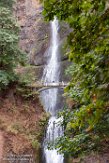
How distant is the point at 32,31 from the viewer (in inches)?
1112

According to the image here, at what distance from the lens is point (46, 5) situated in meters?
4.24

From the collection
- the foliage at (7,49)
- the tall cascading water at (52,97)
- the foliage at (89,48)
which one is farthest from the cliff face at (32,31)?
the foliage at (89,48)

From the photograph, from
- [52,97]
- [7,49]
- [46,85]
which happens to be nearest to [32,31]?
[46,85]

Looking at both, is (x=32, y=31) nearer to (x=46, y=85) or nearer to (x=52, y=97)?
(x=46, y=85)

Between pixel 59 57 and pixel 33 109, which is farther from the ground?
pixel 59 57

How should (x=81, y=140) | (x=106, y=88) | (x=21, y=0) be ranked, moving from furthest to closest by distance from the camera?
1. (x=21, y=0)
2. (x=81, y=140)
3. (x=106, y=88)

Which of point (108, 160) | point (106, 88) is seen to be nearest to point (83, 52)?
point (106, 88)

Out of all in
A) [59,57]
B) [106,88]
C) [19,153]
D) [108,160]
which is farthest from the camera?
[59,57]

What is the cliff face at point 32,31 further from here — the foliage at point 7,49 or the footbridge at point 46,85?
the foliage at point 7,49

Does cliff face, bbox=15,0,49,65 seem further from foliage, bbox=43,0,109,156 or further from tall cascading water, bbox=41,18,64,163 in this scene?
foliage, bbox=43,0,109,156

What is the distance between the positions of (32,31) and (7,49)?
38.8ft

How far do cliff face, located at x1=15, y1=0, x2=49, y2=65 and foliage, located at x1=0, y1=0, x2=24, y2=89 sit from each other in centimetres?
683

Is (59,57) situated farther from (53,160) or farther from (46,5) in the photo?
(46,5)

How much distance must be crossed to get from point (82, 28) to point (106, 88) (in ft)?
3.24
